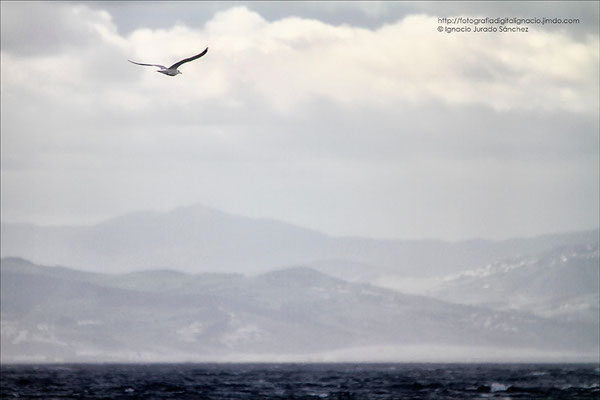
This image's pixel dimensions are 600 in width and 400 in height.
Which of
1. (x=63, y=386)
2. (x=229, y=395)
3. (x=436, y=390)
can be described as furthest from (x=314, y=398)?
(x=63, y=386)

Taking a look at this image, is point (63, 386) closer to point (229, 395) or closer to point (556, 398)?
point (229, 395)

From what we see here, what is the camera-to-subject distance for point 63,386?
138375mm

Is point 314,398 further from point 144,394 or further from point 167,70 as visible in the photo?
point 167,70

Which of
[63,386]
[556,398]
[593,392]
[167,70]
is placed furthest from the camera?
[63,386]

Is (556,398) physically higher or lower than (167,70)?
lower

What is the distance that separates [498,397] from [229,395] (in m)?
30.0

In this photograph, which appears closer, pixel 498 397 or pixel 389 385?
pixel 498 397

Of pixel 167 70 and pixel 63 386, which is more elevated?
pixel 167 70

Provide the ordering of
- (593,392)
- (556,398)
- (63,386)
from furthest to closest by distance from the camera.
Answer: (63,386), (593,392), (556,398)

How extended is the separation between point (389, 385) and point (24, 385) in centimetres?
4939

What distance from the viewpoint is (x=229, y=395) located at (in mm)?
116812

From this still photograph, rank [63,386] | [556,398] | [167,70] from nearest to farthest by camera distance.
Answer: [167,70]
[556,398]
[63,386]

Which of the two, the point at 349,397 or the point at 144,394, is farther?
the point at 144,394

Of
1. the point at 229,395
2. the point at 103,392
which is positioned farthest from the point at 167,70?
the point at 103,392
